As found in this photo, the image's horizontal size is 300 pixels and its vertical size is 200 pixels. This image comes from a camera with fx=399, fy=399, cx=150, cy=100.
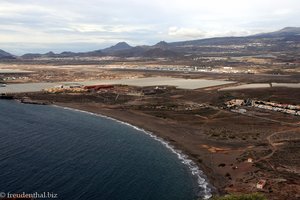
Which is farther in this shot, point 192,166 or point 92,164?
point 192,166

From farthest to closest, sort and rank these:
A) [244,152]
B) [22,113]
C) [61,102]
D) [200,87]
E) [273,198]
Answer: [200,87]
[61,102]
[22,113]
[244,152]
[273,198]

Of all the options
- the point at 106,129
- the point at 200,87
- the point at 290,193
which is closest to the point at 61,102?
the point at 106,129

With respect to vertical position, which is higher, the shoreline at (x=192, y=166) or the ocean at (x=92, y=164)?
the ocean at (x=92, y=164)

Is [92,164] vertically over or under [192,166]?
over

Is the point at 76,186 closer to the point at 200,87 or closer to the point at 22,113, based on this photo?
the point at 22,113

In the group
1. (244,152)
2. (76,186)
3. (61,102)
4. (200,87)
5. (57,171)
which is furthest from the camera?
(200,87)

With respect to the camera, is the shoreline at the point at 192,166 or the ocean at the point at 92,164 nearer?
the ocean at the point at 92,164

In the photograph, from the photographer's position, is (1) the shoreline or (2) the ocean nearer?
(2) the ocean

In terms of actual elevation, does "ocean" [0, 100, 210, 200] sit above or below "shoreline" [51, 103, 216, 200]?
above
